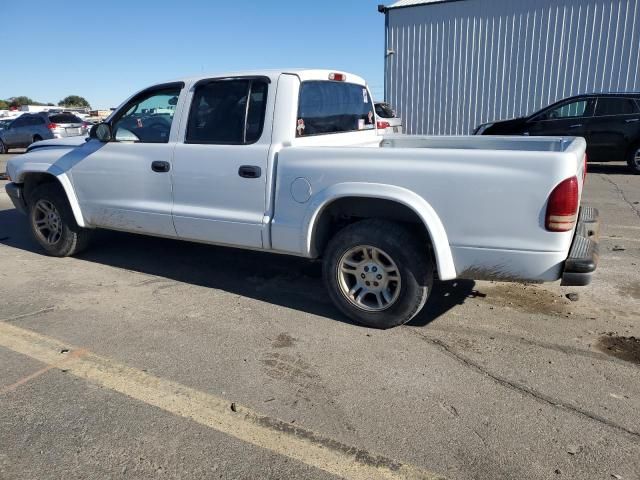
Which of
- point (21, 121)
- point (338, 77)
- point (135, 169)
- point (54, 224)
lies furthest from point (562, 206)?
point (21, 121)

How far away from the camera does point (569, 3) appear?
1547 cm

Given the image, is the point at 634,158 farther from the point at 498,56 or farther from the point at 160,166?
the point at 160,166

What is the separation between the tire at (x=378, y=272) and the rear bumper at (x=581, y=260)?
908 mm

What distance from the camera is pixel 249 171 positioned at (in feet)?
13.9

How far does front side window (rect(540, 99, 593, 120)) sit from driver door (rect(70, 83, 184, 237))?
33.2 ft

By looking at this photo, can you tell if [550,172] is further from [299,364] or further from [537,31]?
[537,31]

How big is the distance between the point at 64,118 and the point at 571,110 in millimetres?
16857

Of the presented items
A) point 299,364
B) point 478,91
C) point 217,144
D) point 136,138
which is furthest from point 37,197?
point 478,91

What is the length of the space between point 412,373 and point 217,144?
95.5 inches

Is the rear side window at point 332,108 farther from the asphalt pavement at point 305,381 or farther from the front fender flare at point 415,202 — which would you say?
the asphalt pavement at point 305,381

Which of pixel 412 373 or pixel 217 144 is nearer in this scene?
pixel 412 373

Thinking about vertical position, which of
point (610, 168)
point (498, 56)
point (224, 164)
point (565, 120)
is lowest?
point (610, 168)

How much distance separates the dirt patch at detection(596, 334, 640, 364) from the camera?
3521 mm

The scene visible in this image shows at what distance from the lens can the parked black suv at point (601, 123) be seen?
11.7 metres
